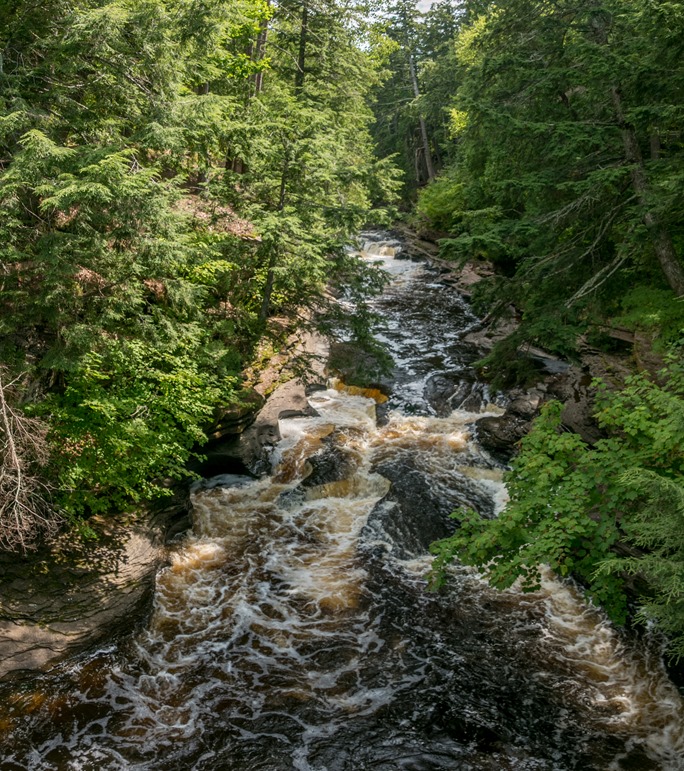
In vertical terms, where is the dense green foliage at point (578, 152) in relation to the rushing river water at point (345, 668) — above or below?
above

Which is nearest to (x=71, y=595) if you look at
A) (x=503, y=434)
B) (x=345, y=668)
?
(x=345, y=668)

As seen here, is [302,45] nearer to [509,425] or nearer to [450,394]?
[450,394]

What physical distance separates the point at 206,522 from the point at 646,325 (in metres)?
9.61

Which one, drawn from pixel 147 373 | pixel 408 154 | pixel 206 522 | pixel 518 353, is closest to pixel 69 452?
pixel 147 373

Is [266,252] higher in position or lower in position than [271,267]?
higher

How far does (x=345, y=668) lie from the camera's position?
7434 mm

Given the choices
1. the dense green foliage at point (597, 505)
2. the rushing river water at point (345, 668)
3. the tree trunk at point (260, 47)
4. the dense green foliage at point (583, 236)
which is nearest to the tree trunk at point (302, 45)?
the tree trunk at point (260, 47)

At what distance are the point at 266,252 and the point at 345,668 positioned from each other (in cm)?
787

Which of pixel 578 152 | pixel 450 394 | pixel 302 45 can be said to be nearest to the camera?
pixel 578 152

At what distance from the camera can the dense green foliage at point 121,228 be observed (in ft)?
23.2

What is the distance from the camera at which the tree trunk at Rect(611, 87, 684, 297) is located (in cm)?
929

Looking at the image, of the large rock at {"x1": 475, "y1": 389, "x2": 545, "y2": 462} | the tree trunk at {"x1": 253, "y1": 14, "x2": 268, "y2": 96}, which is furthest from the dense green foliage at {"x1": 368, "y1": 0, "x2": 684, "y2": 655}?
the tree trunk at {"x1": 253, "y1": 14, "x2": 268, "y2": 96}

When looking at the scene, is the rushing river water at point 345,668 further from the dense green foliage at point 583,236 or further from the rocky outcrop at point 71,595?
the dense green foliage at point 583,236

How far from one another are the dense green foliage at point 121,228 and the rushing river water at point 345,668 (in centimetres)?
224
